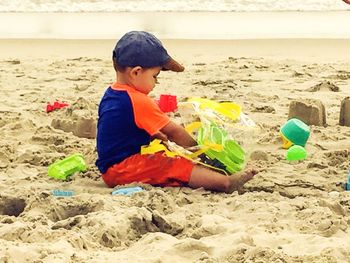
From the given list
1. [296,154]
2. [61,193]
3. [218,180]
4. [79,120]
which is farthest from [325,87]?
[61,193]

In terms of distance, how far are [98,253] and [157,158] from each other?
132 centimetres

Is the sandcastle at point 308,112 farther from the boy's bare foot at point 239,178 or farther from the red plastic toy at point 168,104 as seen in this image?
the boy's bare foot at point 239,178

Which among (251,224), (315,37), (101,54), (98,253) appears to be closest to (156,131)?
(251,224)

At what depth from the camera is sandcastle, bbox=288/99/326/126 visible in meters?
5.58

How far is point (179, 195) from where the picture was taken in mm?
4016

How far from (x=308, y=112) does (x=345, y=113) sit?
0.90 feet

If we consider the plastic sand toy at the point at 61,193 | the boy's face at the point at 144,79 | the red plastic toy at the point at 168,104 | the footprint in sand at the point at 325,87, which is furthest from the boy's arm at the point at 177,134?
the footprint in sand at the point at 325,87

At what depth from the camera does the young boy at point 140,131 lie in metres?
4.14

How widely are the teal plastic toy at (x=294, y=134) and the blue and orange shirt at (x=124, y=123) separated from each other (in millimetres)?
1104

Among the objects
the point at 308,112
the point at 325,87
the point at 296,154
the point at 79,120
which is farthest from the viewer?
the point at 325,87

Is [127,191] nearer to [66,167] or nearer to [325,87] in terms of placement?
[66,167]

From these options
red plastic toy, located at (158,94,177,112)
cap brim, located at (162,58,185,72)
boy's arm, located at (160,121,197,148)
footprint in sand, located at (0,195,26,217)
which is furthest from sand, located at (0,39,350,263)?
cap brim, located at (162,58,185,72)

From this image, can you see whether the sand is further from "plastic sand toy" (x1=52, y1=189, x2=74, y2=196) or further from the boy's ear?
the boy's ear

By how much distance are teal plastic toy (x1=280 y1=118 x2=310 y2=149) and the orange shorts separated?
3.27 ft
